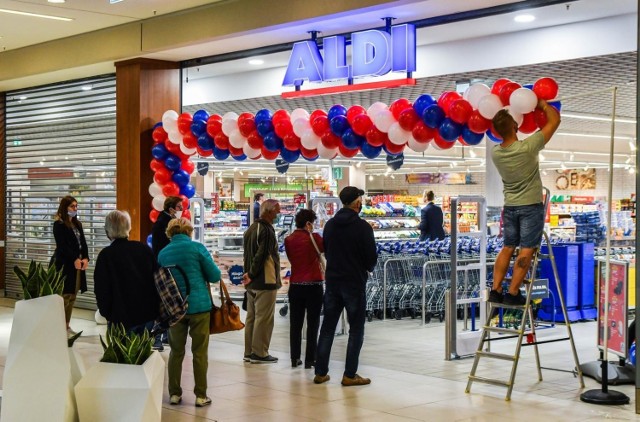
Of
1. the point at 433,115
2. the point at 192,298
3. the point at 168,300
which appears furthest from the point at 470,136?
the point at 168,300

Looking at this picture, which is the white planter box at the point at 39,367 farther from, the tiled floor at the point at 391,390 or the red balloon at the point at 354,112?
the red balloon at the point at 354,112

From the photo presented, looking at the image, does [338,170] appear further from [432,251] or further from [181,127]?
[181,127]

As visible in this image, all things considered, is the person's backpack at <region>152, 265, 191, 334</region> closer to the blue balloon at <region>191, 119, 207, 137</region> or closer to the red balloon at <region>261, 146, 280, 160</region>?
the red balloon at <region>261, 146, 280, 160</region>

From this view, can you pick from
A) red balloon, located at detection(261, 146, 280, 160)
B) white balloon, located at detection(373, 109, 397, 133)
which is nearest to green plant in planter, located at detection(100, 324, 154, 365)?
white balloon, located at detection(373, 109, 397, 133)

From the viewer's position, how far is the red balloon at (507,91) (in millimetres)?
7170

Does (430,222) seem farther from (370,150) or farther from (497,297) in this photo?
(497,297)

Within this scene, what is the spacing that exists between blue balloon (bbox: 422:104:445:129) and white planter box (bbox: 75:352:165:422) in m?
3.86

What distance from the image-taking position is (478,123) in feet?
24.4

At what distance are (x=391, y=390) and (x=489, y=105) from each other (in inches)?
96.0

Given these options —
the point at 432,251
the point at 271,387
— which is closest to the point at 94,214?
the point at 432,251

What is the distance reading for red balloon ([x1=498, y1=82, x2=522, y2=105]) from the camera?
7.17m

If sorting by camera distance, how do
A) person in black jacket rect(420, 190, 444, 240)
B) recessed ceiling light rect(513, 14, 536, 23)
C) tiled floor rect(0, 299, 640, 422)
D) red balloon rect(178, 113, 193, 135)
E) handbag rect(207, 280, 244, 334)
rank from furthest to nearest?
person in black jacket rect(420, 190, 444, 240)
red balloon rect(178, 113, 193, 135)
recessed ceiling light rect(513, 14, 536, 23)
handbag rect(207, 280, 244, 334)
tiled floor rect(0, 299, 640, 422)

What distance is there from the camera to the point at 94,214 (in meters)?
12.2

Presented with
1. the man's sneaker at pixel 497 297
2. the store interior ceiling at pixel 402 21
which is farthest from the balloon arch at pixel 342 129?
the man's sneaker at pixel 497 297
